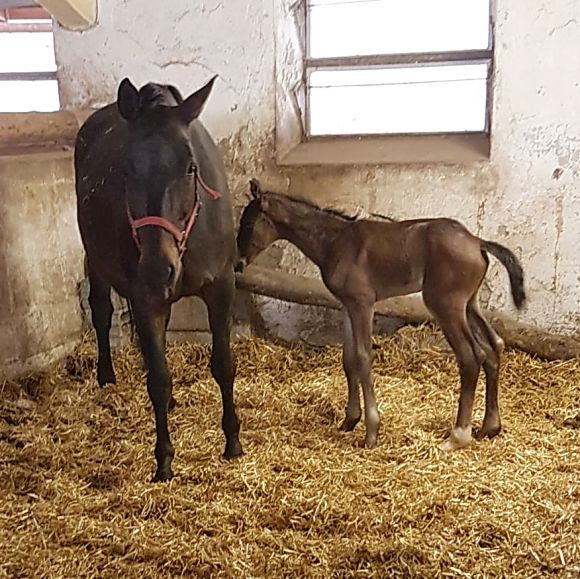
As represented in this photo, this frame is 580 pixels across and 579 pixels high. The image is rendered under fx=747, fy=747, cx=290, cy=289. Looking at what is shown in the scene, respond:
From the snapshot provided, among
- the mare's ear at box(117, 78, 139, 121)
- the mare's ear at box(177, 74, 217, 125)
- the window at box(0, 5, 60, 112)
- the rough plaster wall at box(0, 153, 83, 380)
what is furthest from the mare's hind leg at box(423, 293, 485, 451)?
the window at box(0, 5, 60, 112)

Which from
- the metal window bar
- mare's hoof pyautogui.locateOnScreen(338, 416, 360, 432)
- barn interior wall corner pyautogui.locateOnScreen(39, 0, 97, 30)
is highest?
barn interior wall corner pyautogui.locateOnScreen(39, 0, 97, 30)

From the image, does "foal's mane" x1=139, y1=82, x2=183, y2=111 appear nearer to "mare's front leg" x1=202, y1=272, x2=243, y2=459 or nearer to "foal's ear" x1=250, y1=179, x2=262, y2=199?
"foal's ear" x1=250, y1=179, x2=262, y2=199

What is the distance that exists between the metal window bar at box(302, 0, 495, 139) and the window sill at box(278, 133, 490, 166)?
0.08 meters

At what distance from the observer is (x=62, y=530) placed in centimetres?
261

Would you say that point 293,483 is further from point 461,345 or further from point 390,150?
point 390,150

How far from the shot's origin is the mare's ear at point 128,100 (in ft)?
8.45

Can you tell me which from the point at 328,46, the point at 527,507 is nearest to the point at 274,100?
the point at 328,46

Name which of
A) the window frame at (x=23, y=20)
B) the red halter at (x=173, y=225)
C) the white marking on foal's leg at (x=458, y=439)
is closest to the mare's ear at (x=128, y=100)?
the red halter at (x=173, y=225)

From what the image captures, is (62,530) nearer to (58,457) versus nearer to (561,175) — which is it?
(58,457)

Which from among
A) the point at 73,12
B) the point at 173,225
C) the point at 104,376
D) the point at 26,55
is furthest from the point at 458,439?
the point at 26,55

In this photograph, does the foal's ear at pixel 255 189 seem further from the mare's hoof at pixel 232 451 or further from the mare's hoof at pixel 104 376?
the mare's hoof at pixel 104 376

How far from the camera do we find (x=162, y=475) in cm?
295

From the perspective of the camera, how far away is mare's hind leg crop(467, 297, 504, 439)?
3.25m

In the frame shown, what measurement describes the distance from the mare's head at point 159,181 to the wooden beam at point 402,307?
73.1 inches
